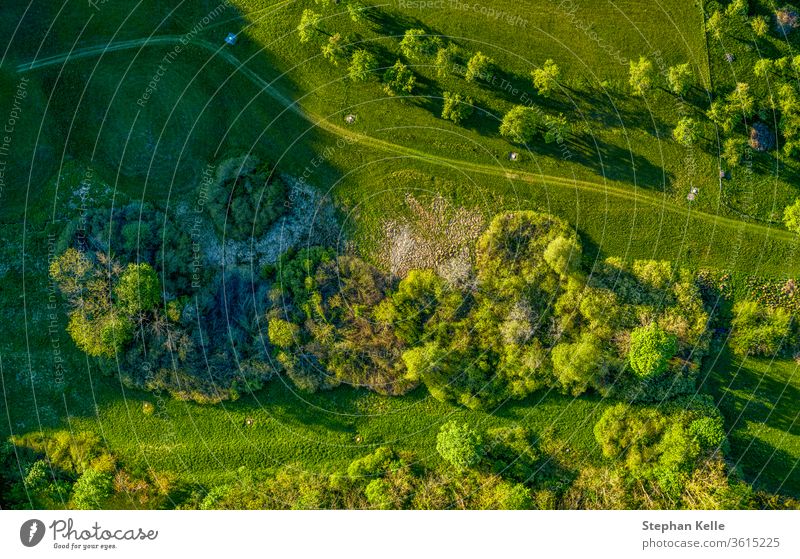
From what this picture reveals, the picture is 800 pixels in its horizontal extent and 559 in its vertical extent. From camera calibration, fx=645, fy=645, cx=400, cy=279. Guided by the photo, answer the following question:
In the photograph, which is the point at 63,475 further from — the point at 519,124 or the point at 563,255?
the point at 519,124

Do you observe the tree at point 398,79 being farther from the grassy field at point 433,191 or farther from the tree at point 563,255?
the tree at point 563,255

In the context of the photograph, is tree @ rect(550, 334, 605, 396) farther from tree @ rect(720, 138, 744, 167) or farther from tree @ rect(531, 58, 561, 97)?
tree @ rect(531, 58, 561, 97)

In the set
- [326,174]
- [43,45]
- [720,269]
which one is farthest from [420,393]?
[43,45]

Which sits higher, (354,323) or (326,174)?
(326,174)


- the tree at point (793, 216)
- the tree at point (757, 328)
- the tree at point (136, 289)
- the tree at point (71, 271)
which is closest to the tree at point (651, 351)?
the tree at point (757, 328)

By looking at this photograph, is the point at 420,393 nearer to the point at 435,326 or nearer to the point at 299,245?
the point at 435,326

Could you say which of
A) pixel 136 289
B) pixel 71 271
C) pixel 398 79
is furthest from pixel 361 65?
pixel 71 271
